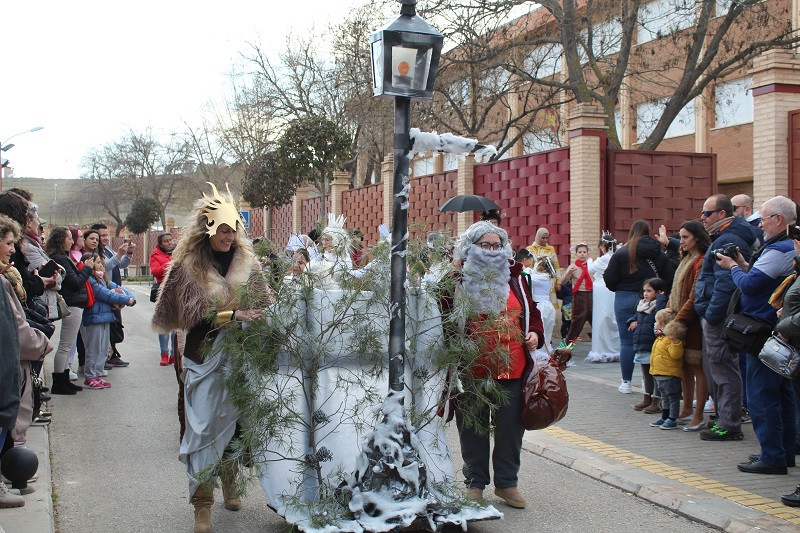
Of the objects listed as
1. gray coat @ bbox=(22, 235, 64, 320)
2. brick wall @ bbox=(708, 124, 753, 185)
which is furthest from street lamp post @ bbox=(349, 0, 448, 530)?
brick wall @ bbox=(708, 124, 753, 185)

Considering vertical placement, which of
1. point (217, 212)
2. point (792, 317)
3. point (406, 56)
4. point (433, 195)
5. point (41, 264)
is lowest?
point (792, 317)

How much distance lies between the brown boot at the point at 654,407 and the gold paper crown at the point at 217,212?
17.5ft

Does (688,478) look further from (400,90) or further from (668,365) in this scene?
(400,90)

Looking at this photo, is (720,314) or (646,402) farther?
(646,402)

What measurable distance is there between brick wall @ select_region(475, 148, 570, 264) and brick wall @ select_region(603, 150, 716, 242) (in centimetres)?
104

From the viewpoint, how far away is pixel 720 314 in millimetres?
7508

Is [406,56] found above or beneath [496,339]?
above

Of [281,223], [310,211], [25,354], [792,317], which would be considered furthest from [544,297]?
[281,223]

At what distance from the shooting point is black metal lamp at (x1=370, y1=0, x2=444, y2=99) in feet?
17.0

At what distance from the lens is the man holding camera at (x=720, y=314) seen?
751 centimetres

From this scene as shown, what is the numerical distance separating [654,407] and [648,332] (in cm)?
79

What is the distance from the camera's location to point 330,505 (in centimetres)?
515

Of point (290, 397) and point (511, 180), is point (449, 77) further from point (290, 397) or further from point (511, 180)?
point (290, 397)

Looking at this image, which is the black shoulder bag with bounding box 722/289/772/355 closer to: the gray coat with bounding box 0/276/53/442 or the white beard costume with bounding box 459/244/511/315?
the white beard costume with bounding box 459/244/511/315
